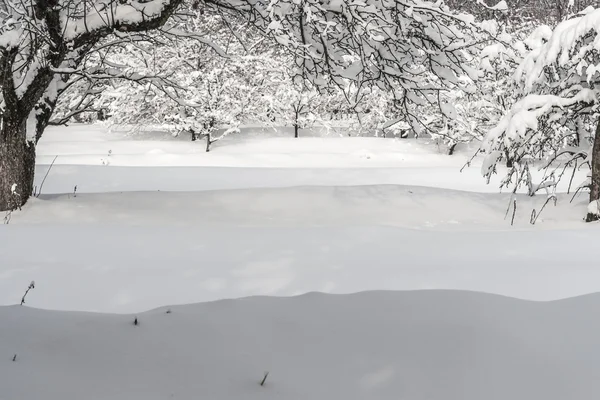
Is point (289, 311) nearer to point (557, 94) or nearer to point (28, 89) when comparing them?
point (28, 89)

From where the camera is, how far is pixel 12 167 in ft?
22.1

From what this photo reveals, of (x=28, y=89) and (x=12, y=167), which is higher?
(x=28, y=89)

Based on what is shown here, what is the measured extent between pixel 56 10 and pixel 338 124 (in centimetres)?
2168

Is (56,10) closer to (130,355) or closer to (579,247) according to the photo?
(130,355)

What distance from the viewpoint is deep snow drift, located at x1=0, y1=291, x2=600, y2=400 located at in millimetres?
2213

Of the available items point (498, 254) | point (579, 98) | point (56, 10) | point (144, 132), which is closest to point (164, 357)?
point (498, 254)

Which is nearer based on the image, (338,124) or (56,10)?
(56,10)

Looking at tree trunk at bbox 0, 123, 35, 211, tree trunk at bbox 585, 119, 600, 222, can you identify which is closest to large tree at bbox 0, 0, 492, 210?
tree trunk at bbox 0, 123, 35, 211

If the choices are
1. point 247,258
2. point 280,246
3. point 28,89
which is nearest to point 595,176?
point 280,246

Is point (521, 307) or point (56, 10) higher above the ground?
point (56, 10)

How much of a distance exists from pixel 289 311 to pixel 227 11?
481 centimetres

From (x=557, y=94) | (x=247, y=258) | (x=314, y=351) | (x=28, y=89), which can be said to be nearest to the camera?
(x=314, y=351)

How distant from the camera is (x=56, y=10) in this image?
6.03m

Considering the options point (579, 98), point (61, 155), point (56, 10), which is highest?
point (56, 10)
